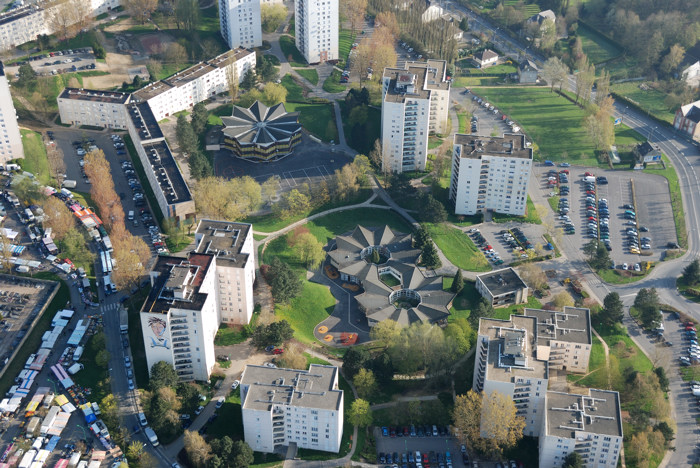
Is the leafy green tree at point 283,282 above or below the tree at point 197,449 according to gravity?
above

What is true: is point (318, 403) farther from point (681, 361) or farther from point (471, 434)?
point (681, 361)

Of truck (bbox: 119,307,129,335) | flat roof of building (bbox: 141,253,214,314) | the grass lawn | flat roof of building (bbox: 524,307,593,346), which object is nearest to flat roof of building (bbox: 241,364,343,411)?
flat roof of building (bbox: 141,253,214,314)

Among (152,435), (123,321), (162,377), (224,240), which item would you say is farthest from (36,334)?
(224,240)

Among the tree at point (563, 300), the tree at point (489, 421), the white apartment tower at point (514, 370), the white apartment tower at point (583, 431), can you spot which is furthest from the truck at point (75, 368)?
the tree at point (563, 300)

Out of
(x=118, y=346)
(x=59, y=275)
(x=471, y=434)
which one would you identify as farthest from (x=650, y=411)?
(x=59, y=275)

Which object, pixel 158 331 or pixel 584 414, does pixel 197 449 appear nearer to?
pixel 158 331

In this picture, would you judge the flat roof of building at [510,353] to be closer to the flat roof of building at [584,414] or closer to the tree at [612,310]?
the flat roof of building at [584,414]
